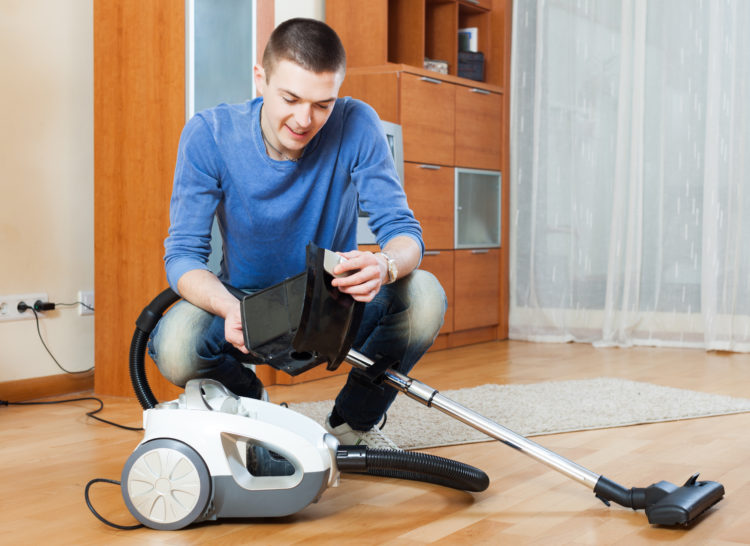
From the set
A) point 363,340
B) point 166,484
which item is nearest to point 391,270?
point 363,340

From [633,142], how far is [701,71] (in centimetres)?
41

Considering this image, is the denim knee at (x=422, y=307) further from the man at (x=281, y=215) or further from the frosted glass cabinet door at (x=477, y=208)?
the frosted glass cabinet door at (x=477, y=208)

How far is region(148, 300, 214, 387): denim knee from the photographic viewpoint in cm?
157

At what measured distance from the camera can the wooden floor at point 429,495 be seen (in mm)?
1319

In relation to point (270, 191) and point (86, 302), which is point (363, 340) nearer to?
point (270, 191)

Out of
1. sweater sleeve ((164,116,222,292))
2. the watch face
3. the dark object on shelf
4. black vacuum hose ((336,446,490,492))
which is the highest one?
the dark object on shelf

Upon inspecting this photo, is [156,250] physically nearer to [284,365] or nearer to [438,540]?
[284,365]

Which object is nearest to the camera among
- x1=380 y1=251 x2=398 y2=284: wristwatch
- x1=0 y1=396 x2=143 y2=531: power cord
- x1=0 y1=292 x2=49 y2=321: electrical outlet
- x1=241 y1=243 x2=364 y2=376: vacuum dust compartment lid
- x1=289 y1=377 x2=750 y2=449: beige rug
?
x1=241 y1=243 x2=364 y2=376: vacuum dust compartment lid

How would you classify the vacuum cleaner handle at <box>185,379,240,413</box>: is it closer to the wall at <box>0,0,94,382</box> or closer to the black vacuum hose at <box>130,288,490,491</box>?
the black vacuum hose at <box>130,288,490,491</box>

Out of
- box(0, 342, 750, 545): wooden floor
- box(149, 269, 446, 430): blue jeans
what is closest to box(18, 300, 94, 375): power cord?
box(0, 342, 750, 545): wooden floor

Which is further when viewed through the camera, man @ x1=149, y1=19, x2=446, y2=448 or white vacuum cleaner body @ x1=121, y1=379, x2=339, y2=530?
man @ x1=149, y1=19, x2=446, y2=448

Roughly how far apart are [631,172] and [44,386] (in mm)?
2642

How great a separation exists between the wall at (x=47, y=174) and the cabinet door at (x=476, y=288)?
167 centimetres

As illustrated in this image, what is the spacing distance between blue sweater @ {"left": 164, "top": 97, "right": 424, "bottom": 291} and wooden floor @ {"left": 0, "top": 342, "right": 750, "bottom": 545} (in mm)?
455
